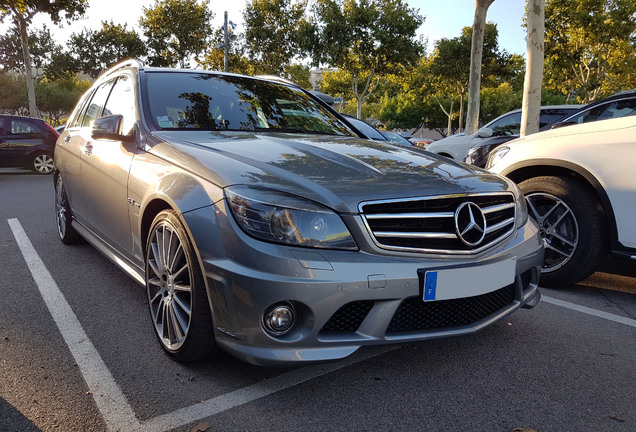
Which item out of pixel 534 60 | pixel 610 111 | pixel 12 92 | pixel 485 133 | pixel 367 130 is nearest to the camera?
pixel 610 111

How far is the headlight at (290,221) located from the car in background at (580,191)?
2384 mm

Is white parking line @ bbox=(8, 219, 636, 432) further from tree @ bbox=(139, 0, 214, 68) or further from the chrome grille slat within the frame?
tree @ bbox=(139, 0, 214, 68)

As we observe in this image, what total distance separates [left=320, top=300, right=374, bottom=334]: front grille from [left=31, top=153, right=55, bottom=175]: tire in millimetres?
12992

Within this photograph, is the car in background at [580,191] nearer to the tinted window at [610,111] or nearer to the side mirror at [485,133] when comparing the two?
the tinted window at [610,111]

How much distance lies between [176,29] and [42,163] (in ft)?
62.0

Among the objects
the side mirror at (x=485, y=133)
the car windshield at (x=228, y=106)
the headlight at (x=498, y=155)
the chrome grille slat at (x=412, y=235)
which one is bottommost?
the chrome grille slat at (x=412, y=235)

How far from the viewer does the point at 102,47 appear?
108ft

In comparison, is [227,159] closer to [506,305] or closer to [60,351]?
[60,351]

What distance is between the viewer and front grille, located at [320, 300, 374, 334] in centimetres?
204

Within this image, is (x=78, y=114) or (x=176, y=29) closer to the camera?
(x=78, y=114)

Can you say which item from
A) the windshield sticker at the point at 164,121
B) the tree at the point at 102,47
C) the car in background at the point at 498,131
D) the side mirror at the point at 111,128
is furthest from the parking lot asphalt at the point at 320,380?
the tree at the point at 102,47

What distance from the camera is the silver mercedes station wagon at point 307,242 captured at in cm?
200

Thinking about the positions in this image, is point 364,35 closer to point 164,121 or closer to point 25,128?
point 25,128

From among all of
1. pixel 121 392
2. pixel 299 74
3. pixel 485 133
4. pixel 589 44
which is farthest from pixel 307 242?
pixel 299 74
